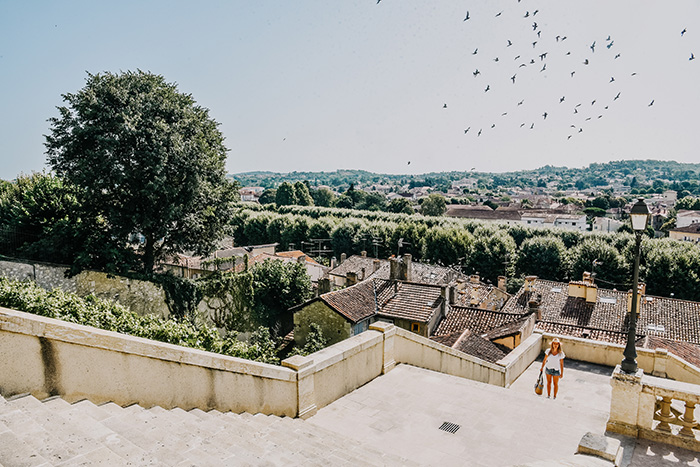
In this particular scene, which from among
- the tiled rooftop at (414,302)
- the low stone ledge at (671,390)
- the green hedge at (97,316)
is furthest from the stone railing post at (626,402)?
the tiled rooftop at (414,302)

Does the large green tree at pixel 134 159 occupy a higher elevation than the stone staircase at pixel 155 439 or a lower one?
higher

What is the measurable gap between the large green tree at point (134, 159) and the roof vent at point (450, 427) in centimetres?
1667

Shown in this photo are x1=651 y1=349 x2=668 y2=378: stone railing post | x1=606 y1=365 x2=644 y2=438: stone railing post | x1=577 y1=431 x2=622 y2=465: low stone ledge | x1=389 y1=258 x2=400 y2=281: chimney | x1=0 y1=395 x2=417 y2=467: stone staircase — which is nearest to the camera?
x1=0 y1=395 x2=417 y2=467: stone staircase

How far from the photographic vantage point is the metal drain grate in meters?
7.45

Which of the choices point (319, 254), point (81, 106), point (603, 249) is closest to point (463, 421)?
point (81, 106)

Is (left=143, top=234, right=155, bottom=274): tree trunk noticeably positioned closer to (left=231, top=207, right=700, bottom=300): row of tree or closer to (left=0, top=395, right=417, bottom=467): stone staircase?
(left=231, top=207, right=700, bottom=300): row of tree

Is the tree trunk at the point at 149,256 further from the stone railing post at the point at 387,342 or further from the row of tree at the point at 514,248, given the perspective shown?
the stone railing post at the point at 387,342

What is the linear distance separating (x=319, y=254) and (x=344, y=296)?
38.5m

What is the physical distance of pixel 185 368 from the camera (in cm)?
652

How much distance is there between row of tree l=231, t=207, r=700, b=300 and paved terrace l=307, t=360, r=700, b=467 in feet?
78.6

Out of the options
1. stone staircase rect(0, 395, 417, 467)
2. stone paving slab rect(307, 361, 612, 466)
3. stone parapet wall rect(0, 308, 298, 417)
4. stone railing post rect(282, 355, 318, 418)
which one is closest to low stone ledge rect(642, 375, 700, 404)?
stone paving slab rect(307, 361, 612, 466)

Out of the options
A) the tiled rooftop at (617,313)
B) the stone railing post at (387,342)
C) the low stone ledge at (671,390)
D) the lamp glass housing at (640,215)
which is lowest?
the tiled rooftop at (617,313)

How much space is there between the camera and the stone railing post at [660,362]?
468 inches

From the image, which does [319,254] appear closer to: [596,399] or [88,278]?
[88,278]
